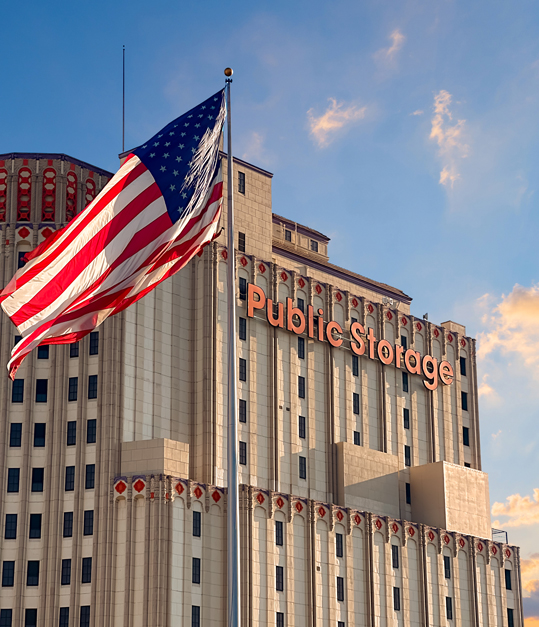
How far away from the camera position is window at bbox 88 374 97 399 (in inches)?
3406

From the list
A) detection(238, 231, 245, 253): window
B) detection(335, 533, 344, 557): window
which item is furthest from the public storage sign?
detection(335, 533, 344, 557): window

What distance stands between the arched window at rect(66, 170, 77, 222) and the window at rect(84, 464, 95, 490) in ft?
72.4

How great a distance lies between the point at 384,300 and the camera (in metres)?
124

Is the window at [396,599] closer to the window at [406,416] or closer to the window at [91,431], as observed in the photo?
the window at [406,416]

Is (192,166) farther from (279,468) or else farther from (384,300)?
(384,300)

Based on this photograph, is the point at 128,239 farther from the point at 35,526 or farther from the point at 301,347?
the point at 301,347

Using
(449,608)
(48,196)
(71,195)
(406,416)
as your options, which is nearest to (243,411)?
(71,195)

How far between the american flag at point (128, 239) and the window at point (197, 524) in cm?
4836

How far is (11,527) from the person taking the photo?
8306 centimetres

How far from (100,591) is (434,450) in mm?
47319

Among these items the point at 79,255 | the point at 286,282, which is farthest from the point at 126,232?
the point at 286,282

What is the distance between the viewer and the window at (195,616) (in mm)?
81438

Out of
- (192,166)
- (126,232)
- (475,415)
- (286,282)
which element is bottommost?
(126,232)

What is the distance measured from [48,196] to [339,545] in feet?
137
